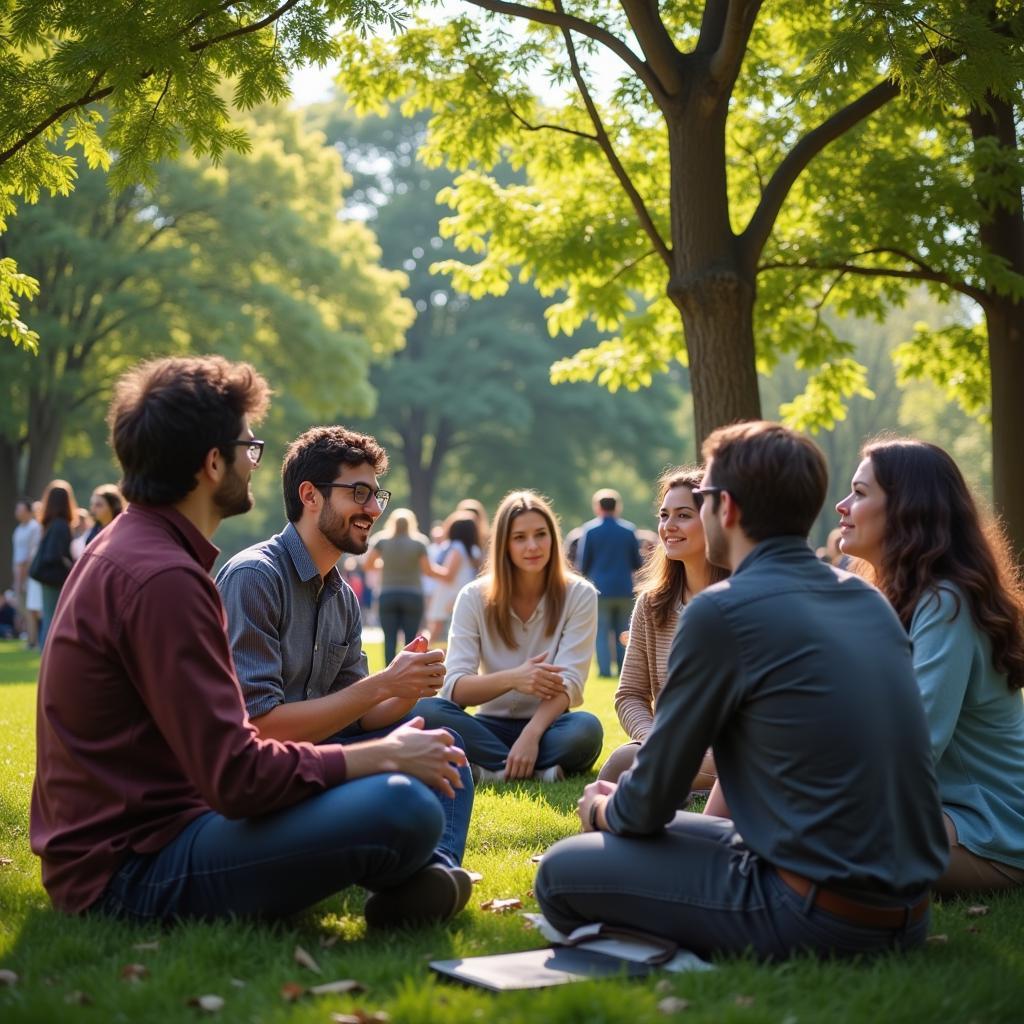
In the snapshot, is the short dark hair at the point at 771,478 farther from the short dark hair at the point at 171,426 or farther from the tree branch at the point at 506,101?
the tree branch at the point at 506,101

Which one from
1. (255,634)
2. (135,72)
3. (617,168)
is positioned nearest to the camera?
(255,634)

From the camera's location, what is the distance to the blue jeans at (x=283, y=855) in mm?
4016

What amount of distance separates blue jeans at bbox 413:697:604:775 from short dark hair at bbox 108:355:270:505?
4361 millimetres

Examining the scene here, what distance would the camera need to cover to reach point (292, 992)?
367 cm

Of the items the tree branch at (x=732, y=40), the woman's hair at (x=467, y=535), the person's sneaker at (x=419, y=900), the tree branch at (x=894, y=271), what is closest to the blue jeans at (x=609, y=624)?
the woman's hair at (x=467, y=535)

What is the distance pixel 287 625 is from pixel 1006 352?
10.2 m

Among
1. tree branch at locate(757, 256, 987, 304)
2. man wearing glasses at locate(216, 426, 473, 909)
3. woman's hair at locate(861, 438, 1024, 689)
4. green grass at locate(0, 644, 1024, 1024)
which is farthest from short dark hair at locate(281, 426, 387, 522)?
tree branch at locate(757, 256, 987, 304)

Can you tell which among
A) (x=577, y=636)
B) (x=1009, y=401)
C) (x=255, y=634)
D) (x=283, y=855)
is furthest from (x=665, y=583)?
(x=1009, y=401)

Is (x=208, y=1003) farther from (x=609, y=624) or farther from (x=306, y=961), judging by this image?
(x=609, y=624)

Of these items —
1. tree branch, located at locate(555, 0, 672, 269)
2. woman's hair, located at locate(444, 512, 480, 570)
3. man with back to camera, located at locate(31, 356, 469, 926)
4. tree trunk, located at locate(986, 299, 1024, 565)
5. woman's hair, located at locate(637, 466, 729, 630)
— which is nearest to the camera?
man with back to camera, located at locate(31, 356, 469, 926)

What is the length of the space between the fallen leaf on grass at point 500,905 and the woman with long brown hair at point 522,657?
304 cm

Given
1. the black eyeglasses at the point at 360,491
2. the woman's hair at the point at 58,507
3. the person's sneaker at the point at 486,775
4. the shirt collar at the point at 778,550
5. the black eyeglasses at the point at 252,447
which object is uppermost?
the woman's hair at the point at 58,507

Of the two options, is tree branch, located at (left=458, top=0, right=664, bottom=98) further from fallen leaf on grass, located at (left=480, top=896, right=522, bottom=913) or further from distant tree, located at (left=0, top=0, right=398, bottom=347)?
fallen leaf on grass, located at (left=480, top=896, right=522, bottom=913)

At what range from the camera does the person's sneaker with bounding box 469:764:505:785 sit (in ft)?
26.7
